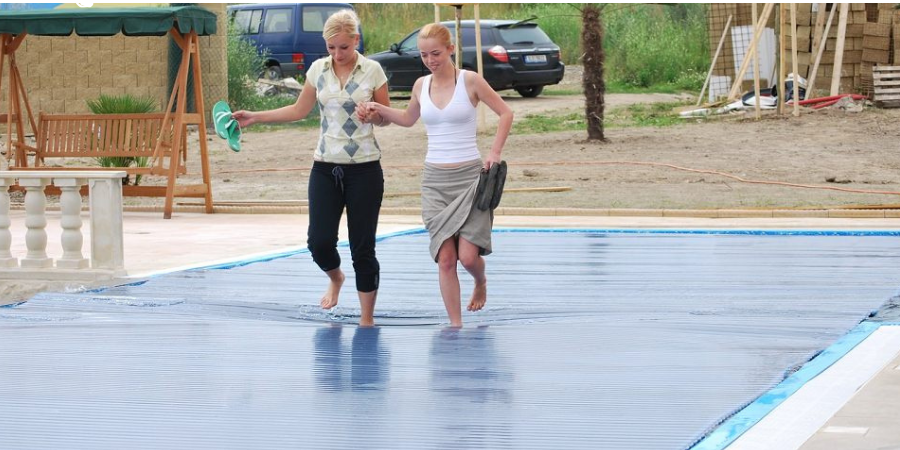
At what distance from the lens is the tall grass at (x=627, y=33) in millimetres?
23625

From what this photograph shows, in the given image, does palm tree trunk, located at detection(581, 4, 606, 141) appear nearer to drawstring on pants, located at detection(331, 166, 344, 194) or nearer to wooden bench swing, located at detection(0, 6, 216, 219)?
wooden bench swing, located at detection(0, 6, 216, 219)

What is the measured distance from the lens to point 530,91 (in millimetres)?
21578

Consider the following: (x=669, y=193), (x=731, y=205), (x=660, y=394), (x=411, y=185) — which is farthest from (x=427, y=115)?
(x=411, y=185)

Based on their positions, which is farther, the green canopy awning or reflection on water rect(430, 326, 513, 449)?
the green canopy awning

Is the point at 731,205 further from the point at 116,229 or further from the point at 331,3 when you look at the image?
the point at 331,3

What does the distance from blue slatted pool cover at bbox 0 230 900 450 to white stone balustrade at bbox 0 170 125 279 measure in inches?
11.9

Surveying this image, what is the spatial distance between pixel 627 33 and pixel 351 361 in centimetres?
2090

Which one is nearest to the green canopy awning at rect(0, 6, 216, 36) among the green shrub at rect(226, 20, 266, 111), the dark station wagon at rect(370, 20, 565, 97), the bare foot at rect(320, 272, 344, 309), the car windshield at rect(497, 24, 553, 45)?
the bare foot at rect(320, 272, 344, 309)

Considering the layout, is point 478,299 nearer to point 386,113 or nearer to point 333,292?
point 333,292

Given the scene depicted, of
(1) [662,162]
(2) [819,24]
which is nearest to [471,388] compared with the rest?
(1) [662,162]

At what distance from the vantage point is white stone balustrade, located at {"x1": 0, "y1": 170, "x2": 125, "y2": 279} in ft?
23.9

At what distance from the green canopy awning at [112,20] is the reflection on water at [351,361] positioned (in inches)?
247

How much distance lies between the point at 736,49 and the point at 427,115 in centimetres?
1627

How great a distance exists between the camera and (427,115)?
5.57 metres
